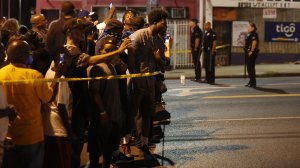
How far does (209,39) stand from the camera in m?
19.2

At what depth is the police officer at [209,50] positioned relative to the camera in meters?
19.1

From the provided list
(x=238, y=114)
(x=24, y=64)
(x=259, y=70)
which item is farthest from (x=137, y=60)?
(x=259, y=70)

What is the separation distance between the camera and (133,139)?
10062 mm

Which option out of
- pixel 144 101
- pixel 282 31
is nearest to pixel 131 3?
pixel 282 31

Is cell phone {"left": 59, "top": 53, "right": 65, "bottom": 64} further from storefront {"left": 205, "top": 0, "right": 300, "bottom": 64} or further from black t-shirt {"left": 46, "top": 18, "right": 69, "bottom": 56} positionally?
storefront {"left": 205, "top": 0, "right": 300, "bottom": 64}

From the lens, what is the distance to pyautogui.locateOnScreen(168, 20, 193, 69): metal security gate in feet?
82.7

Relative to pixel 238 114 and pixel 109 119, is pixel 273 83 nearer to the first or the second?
pixel 238 114

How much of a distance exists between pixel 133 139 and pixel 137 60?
151cm

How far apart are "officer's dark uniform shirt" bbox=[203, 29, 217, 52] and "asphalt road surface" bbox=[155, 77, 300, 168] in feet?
7.02

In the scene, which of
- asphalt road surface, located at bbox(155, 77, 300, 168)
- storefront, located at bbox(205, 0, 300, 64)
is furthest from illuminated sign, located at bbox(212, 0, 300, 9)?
asphalt road surface, located at bbox(155, 77, 300, 168)

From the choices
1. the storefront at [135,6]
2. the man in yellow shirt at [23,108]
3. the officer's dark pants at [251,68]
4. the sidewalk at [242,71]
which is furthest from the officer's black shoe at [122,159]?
the storefront at [135,6]

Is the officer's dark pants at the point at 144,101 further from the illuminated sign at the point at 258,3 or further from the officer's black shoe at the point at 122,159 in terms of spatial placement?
the illuminated sign at the point at 258,3

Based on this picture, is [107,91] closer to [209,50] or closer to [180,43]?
[209,50]

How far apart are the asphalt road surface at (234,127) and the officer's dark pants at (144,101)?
577 mm
